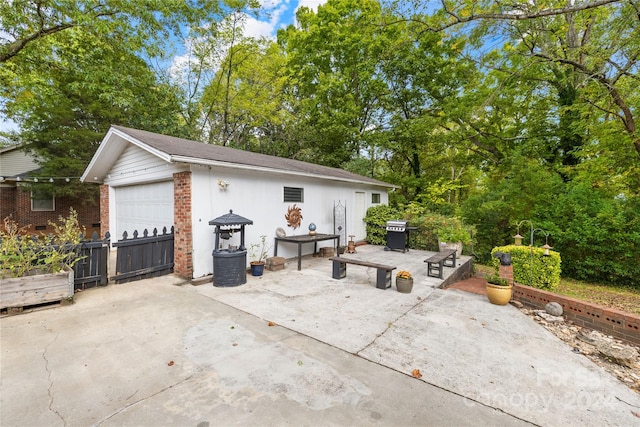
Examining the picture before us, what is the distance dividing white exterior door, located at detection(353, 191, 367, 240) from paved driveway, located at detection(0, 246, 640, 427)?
21.9ft

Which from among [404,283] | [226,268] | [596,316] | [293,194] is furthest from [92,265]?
[596,316]

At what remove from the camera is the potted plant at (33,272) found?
12.8ft

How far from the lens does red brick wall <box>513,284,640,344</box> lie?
3574mm

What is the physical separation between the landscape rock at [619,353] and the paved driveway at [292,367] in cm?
44

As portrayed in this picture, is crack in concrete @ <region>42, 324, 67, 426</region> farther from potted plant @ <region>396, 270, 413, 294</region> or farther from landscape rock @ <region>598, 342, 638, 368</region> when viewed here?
landscape rock @ <region>598, 342, 638, 368</region>

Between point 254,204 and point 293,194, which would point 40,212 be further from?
point 293,194

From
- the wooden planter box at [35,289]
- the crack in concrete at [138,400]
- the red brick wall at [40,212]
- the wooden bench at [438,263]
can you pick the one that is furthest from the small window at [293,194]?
the red brick wall at [40,212]

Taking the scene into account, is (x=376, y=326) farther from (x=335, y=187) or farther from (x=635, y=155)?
(x=635, y=155)

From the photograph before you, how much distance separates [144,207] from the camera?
775cm

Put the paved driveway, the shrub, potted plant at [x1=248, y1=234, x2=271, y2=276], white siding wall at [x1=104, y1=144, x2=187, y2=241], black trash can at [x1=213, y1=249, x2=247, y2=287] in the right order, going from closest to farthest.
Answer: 1. the paved driveway
2. the shrub
3. black trash can at [x1=213, y1=249, x2=247, y2=287]
4. white siding wall at [x1=104, y1=144, x2=187, y2=241]
5. potted plant at [x1=248, y1=234, x2=271, y2=276]

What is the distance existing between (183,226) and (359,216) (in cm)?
736

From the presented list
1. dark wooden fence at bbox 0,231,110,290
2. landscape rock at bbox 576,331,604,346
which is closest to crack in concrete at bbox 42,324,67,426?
dark wooden fence at bbox 0,231,110,290

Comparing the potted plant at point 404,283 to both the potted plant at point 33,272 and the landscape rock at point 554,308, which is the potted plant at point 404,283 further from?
the potted plant at point 33,272

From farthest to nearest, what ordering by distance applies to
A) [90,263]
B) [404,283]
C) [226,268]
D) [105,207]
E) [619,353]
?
[105,207]
[226,268]
[404,283]
[90,263]
[619,353]
